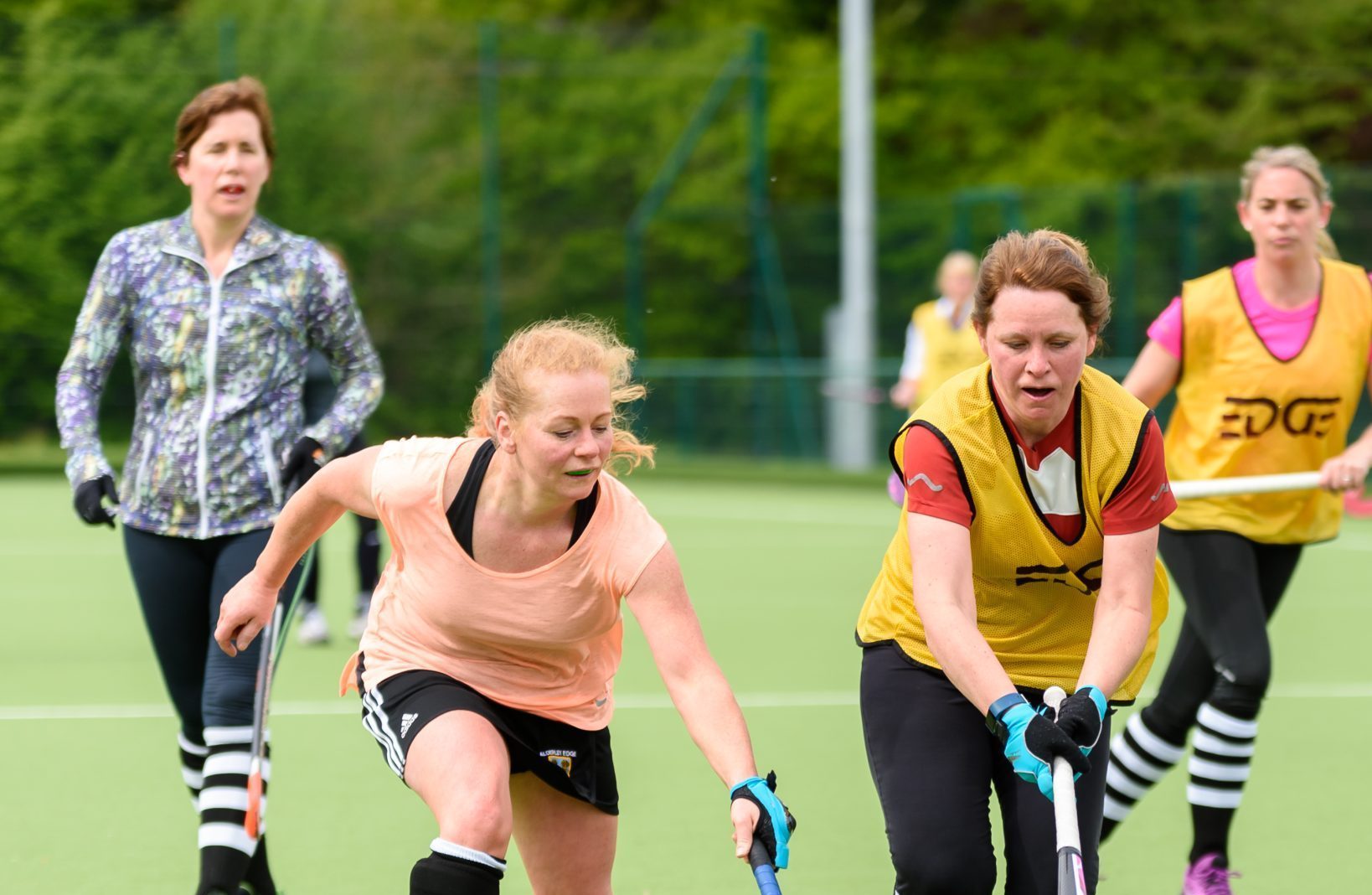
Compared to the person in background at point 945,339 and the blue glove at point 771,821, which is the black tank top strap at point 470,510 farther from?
the person in background at point 945,339

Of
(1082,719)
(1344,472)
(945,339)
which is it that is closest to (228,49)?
(945,339)

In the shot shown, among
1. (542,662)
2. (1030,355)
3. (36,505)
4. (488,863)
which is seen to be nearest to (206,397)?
(542,662)

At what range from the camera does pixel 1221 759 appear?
16.6 ft

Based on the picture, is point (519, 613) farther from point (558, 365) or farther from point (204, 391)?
point (204, 391)

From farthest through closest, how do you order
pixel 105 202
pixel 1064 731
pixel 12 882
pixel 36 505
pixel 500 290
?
pixel 500 290, pixel 105 202, pixel 36 505, pixel 12 882, pixel 1064 731

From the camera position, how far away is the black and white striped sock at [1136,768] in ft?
16.9

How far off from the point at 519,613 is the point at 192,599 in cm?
119

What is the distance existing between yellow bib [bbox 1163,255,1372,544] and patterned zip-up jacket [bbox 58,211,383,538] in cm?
218

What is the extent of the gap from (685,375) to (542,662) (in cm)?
1709

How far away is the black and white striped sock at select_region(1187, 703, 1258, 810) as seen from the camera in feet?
16.6

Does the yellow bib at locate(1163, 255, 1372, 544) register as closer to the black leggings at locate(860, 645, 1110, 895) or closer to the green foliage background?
the black leggings at locate(860, 645, 1110, 895)

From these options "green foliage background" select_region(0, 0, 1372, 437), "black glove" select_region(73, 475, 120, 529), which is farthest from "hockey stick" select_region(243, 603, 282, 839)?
"green foliage background" select_region(0, 0, 1372, 437)

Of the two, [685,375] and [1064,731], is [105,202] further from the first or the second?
[1064,731]

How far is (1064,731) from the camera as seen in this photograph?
3.56 metres
